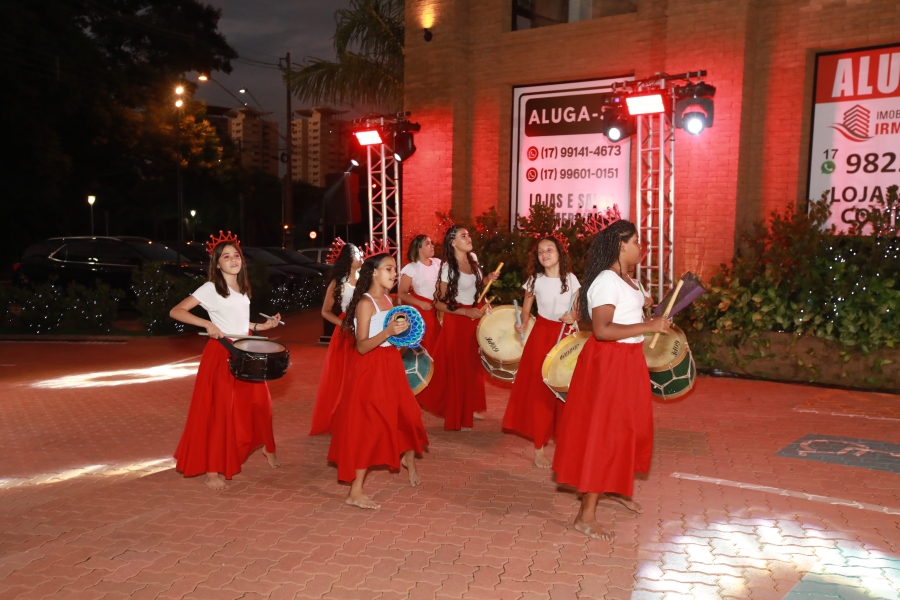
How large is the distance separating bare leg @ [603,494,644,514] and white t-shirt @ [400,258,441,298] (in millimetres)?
2979

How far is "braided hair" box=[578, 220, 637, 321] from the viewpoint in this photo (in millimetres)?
5203

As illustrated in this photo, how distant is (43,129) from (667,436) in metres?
30.0

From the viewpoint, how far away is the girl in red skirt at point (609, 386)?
511 cm

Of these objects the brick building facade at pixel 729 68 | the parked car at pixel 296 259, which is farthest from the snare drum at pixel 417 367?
the parked car at pixel 296 259

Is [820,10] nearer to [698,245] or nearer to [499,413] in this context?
[698,245]

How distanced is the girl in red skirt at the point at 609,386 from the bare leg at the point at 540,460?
66.0 inches

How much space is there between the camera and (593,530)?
537cm

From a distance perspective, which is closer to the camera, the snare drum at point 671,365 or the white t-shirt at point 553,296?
the snare drum at point 671,365

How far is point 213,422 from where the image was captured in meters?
6.34

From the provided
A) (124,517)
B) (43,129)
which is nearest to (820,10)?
(124,517)

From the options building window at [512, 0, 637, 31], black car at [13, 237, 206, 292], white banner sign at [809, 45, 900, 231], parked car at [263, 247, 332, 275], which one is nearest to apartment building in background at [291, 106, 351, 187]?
parked car at [263, 247, 332, 275]

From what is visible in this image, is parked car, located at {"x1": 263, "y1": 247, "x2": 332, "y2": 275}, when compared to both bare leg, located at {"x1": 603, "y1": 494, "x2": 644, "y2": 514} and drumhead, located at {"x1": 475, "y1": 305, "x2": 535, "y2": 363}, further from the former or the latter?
bare leg, located at {"x1": 603, "y1": 494, "x2": 644, "y2": 514}

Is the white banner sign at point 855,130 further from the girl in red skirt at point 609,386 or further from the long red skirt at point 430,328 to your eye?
the girl in red skirt at point 609,386

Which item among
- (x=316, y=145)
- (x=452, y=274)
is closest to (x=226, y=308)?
(x=452, y=274)
